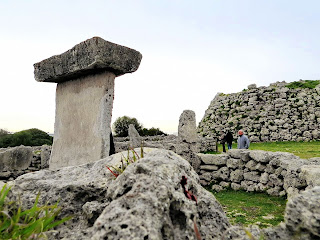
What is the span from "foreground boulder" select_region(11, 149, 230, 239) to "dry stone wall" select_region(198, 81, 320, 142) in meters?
21.4

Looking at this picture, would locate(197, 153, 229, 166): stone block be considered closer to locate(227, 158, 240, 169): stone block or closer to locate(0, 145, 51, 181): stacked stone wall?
locate(227, 158, 240, 169): stone block

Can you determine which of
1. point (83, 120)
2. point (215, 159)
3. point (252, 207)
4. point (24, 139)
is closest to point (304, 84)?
point (215, 159)

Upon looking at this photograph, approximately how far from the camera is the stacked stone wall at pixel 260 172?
21.6 ft

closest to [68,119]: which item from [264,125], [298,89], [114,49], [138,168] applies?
[114,49]

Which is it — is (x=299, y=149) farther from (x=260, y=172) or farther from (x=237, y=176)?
(x=260, y=172)

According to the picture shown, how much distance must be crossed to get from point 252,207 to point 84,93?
172 inches

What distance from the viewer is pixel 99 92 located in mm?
6211

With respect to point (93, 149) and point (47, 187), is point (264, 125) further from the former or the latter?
point (47, 187)

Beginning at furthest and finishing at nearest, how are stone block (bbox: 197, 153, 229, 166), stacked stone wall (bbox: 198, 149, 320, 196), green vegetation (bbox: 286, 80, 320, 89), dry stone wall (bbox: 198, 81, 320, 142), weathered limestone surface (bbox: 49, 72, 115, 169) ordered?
green vegetation (bbox: 286, 80, 320, 89)
dry stone wall (bbox: 198, 81, 320, 142)
stone block (bbox: 197, 153, 229, 166)
stacked stone wall (bbox: 198, 149, 320, 196)
weathered limestone surface (bbox: 49, 72, 115, 169)

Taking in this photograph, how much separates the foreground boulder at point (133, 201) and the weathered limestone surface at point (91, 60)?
3584 mm

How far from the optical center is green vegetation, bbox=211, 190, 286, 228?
5535 mm

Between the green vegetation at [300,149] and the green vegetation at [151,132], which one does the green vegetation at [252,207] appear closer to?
the green vegetation at [300,149]

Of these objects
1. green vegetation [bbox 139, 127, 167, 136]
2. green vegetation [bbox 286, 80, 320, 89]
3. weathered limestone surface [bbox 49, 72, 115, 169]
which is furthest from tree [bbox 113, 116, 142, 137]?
weathered limestone surface [bbox 49, 72, 115, 169]

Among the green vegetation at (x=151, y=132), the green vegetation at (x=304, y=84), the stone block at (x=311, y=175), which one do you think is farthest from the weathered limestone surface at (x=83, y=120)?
the green vegetation at (x=151, y=132)
